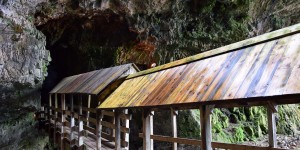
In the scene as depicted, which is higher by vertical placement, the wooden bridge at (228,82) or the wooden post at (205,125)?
the wooden bridge at (228,82)

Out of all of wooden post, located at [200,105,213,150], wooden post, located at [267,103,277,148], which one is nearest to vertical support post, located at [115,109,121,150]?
wooden post, located at [200,105,213,150]

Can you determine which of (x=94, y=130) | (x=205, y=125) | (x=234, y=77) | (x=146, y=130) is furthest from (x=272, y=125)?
(x=94, y=130)

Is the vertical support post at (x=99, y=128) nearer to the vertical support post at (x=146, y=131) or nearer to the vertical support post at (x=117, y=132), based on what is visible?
the vertical support post at (x=117, y=132)

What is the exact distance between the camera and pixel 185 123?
518 inches

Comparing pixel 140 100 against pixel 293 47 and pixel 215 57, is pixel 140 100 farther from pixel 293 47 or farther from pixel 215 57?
pixel 293 47

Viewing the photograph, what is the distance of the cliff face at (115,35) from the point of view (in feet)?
33.4

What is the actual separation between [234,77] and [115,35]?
11.9 m

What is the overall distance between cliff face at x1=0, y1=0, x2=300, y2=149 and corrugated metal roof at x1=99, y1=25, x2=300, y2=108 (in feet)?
19.6

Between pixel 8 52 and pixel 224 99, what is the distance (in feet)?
27.8

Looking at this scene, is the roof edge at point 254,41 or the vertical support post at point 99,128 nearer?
the roof edge at point 254,41

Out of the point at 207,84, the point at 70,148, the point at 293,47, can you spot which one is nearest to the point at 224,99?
the point at 207,84

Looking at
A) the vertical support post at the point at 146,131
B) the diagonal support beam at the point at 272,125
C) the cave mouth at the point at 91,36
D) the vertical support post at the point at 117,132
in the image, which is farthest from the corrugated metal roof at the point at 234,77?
the cave mouth at the point at 91,36

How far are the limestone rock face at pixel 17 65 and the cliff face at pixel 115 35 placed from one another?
0.03 meters

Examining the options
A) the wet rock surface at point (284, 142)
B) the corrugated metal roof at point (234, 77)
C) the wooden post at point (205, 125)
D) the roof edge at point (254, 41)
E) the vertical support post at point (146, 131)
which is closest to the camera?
the corrugated metal roof at point (234, 77)
